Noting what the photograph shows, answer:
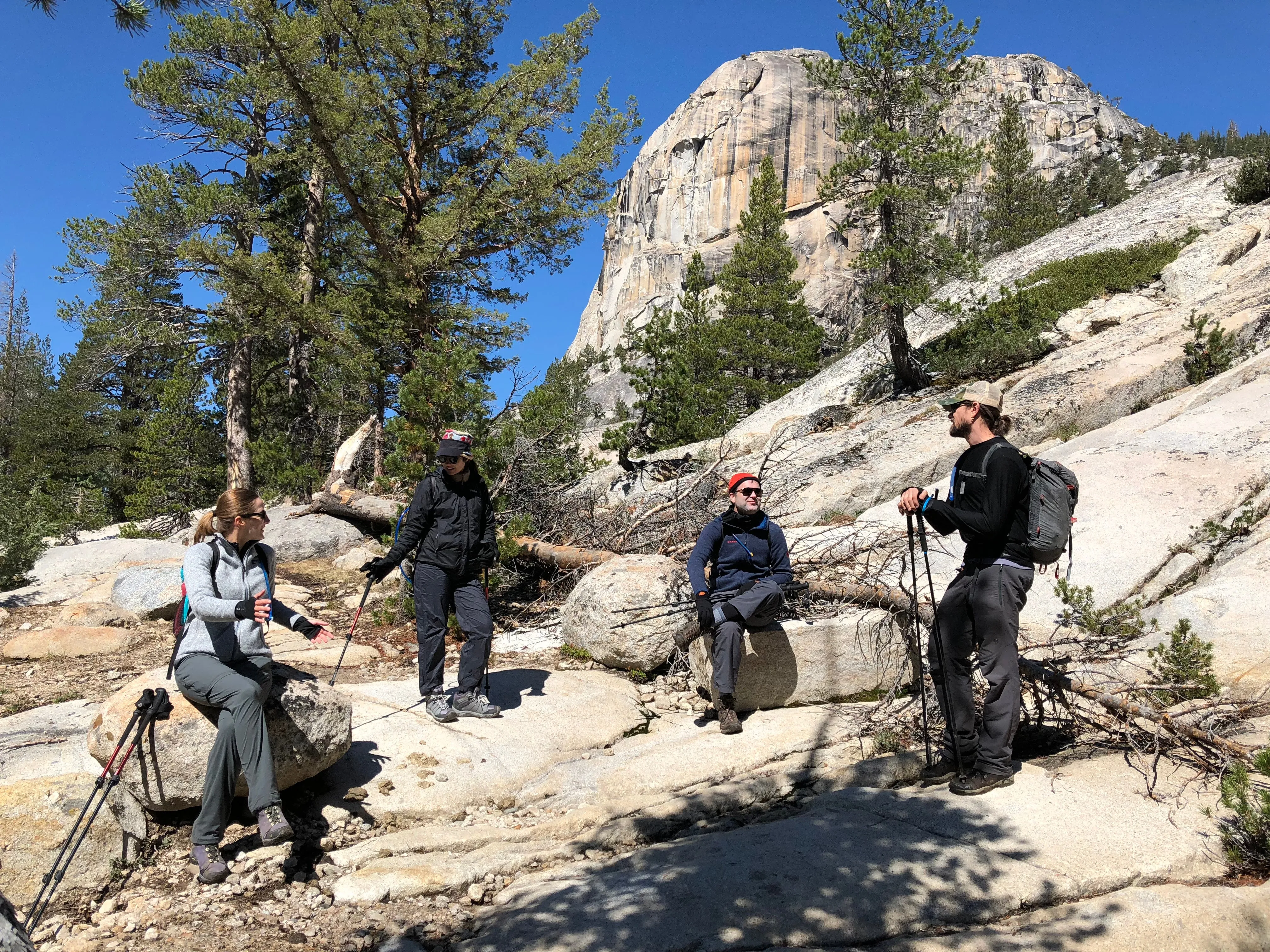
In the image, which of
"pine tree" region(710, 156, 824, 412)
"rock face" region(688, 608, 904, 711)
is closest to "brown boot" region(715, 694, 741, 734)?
"rock face" region(688, 608, 904, 711)

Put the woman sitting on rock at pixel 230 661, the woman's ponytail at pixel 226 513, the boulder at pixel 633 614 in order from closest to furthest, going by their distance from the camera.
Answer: the woman sitting on rock at pixel 230 661 → the woman's ponytail at pixel 226 513 → the boulder at pixel 633 614

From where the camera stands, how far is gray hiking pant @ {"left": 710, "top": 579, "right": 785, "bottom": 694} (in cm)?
506

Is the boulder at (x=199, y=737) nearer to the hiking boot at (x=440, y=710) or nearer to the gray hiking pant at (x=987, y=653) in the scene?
the hiking boot at (x=440, y=710)

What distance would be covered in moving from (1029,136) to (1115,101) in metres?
17.2

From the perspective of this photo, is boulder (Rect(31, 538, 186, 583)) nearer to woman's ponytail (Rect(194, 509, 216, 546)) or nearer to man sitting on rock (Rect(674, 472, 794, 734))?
woman's ponytail (Rect(194, 509, 216, 546))

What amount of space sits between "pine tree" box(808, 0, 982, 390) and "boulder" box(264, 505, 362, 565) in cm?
991

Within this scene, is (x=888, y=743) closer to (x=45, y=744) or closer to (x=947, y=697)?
(x=947, y=697)

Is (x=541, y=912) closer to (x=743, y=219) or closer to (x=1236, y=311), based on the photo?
(x=1236, y=311)

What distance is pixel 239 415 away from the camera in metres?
16.2

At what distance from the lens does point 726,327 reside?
23234 millimetres

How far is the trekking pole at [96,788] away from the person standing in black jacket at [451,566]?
1.77 meters

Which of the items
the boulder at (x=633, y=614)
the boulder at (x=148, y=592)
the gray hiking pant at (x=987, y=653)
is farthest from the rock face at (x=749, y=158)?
the gray hiking pant at (x=987, y=653)

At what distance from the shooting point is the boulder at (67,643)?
769cm

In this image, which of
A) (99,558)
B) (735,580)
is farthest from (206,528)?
(99,558)
